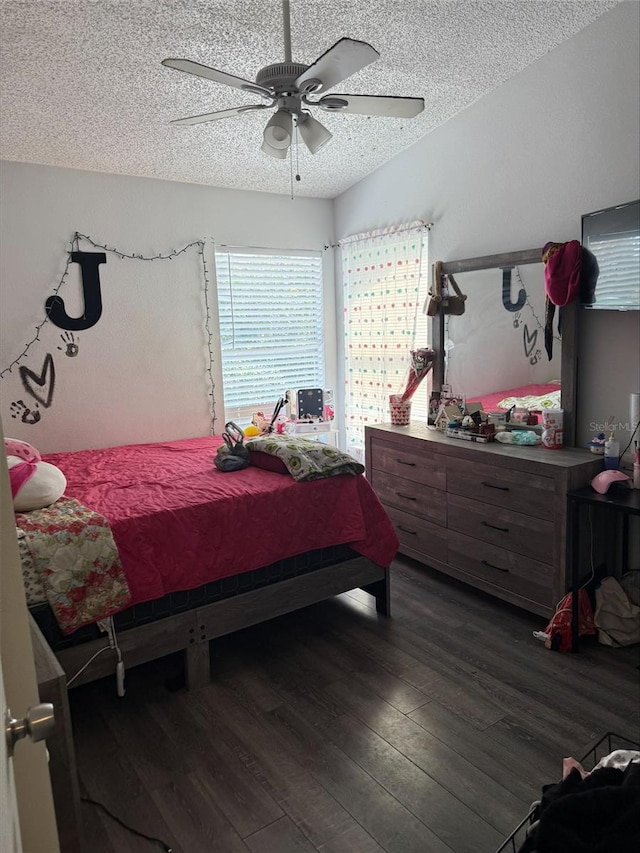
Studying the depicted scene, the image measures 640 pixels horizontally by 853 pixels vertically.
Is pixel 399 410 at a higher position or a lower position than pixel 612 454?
higher

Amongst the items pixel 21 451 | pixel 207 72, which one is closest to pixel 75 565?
pixel 21 451

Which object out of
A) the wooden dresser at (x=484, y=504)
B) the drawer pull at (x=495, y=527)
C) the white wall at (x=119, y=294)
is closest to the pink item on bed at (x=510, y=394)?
the wooden dresser at (x=484, y=504)

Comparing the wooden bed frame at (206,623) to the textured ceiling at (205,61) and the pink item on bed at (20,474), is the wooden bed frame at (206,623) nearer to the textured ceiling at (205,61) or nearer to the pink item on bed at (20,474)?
the pink item on bed at (20,474)

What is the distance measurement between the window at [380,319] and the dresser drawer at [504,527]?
→ 3.73ft

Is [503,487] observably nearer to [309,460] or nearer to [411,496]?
[411,496]

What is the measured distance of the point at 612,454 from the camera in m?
2.84

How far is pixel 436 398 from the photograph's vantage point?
4008 mm

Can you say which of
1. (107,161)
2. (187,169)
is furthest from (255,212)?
(107,161)

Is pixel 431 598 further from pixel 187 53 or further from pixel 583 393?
pixel 187 53

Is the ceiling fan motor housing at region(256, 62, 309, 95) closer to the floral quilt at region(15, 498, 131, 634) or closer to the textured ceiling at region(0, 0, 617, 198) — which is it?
the textured ceiling at region(0, 0, 617, 198)

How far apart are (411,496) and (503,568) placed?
0.75 meters

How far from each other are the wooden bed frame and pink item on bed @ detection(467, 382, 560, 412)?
1233 millimetres

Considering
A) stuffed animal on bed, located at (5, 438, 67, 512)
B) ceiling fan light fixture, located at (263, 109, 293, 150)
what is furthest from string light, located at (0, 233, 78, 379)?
ceiling fan light fixture, located at (263, 109, 293, 150)

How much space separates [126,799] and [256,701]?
621 mm
